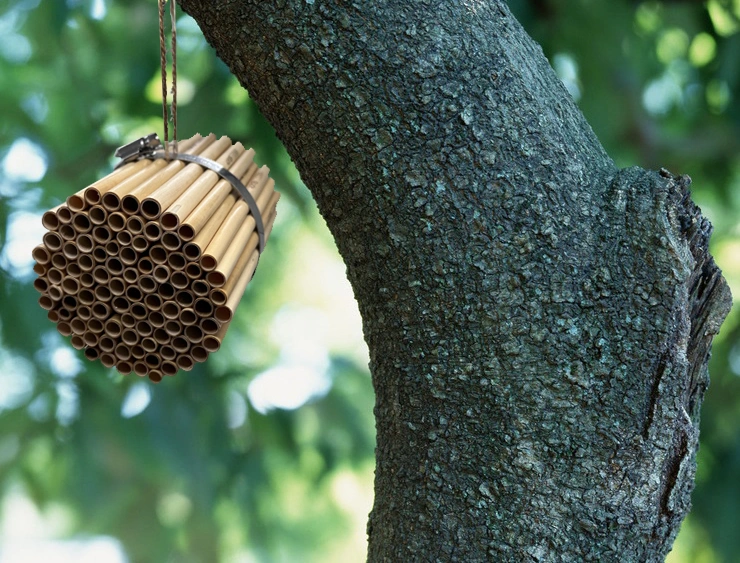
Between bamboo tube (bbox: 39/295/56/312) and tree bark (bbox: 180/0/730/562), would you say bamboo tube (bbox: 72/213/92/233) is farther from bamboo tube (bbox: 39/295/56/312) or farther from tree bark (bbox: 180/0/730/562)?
tree bark (bbox: 180/0/730/562)

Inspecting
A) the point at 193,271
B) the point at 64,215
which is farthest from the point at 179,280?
the point at 64,215

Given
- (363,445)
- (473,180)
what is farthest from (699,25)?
(473,180)

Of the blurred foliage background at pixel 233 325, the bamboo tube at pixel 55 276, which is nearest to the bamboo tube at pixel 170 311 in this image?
the bamboo tube at pixel 55 276

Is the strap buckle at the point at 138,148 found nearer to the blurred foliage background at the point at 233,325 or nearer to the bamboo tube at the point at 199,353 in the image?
the bamboo tube at the point at 199,353

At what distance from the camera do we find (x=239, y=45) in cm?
66

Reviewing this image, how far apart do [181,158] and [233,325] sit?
2.09 m

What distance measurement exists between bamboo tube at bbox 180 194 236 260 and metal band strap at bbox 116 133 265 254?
3 cm

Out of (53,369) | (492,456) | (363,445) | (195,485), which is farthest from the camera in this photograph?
(363,445)

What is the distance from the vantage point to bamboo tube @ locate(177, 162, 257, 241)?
0.65 meters

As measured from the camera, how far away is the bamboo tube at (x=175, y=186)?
645 millimetres

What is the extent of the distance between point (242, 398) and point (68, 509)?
3.10 feet

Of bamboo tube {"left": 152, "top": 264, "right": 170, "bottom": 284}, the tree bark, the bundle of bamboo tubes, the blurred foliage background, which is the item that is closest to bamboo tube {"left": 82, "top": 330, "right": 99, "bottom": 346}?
the bundle of bamboo tubes

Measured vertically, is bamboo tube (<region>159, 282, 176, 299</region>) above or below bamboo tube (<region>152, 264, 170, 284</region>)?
below

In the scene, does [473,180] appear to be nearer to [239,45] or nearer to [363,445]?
[239,45]
